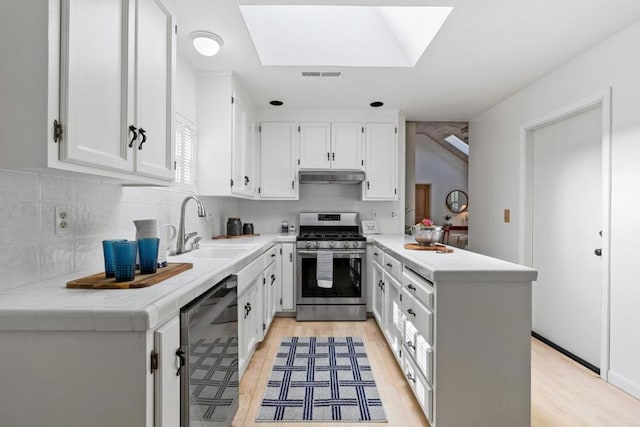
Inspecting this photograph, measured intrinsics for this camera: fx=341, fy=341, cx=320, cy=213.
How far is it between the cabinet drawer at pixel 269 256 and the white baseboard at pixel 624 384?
267 centimetres

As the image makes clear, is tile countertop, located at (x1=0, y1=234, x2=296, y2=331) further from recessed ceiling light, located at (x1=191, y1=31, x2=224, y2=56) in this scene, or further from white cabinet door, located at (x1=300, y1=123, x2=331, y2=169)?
white cabinet door, located at (x1=300, y1=123, x2=331, y2=169)

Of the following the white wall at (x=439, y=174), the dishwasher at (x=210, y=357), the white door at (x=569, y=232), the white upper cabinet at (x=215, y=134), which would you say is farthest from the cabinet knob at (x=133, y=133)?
the white wall at (x=439, y=174)

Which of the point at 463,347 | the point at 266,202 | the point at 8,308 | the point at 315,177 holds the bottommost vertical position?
the point at 463,347

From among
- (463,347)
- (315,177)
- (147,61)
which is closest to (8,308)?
(147,61)

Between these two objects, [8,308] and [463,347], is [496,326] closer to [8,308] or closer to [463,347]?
[463,347]

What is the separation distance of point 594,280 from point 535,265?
2.40ft

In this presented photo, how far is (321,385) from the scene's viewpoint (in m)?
2.33

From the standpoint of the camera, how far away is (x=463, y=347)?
1732 mm

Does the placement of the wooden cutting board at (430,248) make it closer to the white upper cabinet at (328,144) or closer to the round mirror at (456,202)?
the white upper cabinet at (328,144)

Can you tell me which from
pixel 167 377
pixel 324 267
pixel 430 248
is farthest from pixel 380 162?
pixel 167 377

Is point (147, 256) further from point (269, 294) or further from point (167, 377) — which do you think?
point (269, 294)

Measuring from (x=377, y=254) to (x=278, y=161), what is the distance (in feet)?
5.38

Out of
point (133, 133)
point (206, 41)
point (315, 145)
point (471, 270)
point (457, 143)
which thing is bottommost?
point (471, 270)

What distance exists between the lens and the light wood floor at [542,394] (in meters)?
1.95
